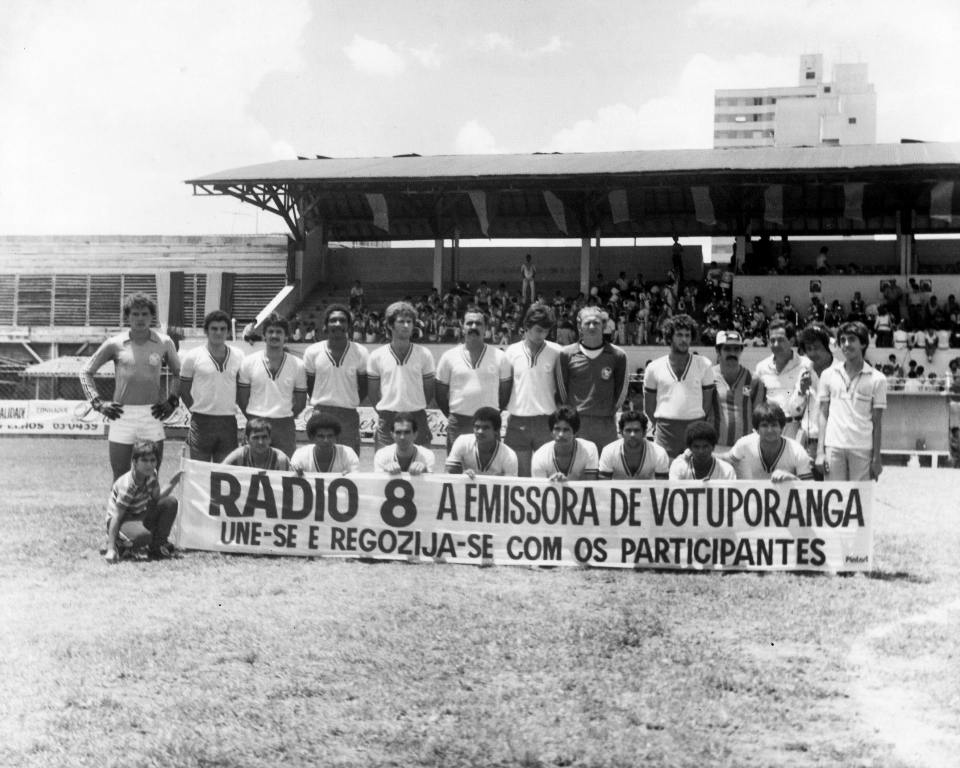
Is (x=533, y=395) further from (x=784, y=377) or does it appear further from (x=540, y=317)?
(x=784, y=377)

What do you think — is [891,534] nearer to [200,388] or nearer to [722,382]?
[722,382]

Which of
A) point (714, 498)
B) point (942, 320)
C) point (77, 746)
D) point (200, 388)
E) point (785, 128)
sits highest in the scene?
point (785, 128)

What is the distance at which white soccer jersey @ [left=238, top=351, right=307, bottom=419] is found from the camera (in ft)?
27.3

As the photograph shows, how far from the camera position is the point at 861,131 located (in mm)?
78625

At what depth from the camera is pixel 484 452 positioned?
772 centimetres

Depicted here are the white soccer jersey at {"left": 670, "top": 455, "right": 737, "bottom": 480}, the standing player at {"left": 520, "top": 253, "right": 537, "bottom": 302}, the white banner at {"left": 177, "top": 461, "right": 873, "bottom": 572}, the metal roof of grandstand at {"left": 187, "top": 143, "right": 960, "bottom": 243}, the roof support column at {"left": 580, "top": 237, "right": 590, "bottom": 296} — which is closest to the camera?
the white banner at {"left": 177, "top": 461, "right": 873, "bottom": 572}

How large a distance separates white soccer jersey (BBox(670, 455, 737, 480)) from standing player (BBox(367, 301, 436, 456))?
86.1 inches

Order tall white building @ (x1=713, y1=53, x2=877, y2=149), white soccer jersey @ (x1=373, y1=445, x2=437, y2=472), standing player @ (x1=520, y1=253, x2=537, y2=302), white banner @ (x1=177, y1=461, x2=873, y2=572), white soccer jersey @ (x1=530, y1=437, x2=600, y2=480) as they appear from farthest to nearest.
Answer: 1. tall white building @ (x1=713, y1=53, x2=877, y2=149)
2. standing player @ (x1=520, y1=253, x2=537, y2=302)
3. white soccer jersey @ (x1=373, y1=445, x2=437, y2=472)
4. white soccer jersey @ (x1=530, y1=437, x2=600, y2=480)
5. white banner @ (x1=177, y1=461, x2=873, y2=572)

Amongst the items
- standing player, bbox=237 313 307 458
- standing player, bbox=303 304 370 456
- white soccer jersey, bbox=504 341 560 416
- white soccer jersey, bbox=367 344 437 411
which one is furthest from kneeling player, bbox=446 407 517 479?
standing player, bbox=237 313 307 458

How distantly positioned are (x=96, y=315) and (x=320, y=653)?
3065cm

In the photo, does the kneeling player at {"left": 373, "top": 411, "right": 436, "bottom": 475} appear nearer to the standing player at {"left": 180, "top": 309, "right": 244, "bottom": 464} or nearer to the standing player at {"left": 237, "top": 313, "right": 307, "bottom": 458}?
the standing player at {"left": 237, "top": 313, "right": 307, "bottom": 458}

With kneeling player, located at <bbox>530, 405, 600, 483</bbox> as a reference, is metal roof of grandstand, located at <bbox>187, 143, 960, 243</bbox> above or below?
above

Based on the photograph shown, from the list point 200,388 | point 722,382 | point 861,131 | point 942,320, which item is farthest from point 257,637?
point 861,131

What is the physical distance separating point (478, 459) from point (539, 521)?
760mm
